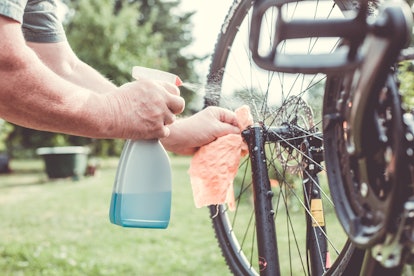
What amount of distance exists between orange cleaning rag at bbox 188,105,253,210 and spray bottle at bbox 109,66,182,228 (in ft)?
0.55

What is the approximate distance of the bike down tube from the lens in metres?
1.46

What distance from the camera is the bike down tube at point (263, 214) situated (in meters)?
1.46

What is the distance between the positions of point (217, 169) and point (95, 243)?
2958 mm

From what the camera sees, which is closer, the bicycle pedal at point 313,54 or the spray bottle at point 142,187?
the bicycle pedal at point 313,54

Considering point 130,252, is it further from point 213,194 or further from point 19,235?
point 213,194

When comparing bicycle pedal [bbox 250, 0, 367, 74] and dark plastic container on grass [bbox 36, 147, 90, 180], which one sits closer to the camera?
bicycle pedal [bbox 250, 0, 367, 74]

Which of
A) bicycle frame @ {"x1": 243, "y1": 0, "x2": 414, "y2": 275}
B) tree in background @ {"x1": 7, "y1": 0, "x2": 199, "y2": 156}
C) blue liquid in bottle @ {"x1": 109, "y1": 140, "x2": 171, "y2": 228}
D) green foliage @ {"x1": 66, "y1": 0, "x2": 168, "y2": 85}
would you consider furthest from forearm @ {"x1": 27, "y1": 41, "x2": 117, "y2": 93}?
green foliage @ {"x1": 66, "y1": 0, "x2": 168, "y2": 85}

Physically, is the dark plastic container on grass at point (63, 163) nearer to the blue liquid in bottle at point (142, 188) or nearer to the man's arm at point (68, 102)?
the blue liquid in bottle at point (142, 188)

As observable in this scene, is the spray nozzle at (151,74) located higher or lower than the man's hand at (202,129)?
higher

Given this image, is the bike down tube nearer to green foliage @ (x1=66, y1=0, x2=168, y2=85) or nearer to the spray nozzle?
the spray nozzle

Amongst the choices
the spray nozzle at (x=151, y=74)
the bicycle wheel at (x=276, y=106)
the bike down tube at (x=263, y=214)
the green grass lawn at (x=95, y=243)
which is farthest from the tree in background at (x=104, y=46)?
the bike down tube at (x=263, y=214)

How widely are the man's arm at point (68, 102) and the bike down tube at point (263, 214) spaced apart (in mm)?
258

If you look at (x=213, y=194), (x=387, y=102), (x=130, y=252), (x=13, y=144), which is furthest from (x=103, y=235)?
(x=13, y=144)

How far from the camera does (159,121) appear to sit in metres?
1.38
